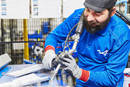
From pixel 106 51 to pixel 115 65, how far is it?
0.16m

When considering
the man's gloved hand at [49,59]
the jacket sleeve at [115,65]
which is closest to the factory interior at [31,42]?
the man's gloved hand at [49,59]

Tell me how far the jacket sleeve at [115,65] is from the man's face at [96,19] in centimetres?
18

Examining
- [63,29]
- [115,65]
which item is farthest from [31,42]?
[115,65]

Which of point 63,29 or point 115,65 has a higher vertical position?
point 63,29

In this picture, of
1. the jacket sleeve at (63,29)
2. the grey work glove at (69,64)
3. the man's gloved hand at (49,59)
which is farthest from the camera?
the jacket sleeve at (63,29)

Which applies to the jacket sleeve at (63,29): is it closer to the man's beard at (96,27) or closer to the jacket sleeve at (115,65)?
the man's beard at (96,27)

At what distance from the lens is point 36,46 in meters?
3.40

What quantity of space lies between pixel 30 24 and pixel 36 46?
0.57m

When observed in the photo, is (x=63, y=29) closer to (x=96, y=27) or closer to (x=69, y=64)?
(x=96, y=27)

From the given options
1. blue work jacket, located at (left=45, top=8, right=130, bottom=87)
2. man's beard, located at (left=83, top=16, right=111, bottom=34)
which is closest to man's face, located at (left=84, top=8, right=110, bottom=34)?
man's beard, located at (left=83, top=16, right=111, bottom=34)

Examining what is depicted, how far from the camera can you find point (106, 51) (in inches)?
58.8

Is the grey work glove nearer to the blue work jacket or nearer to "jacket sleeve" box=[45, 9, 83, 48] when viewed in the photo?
the blue work jacket

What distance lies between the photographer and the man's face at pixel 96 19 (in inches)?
53.4

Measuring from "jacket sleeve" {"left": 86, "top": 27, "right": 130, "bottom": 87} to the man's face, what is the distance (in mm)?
180
